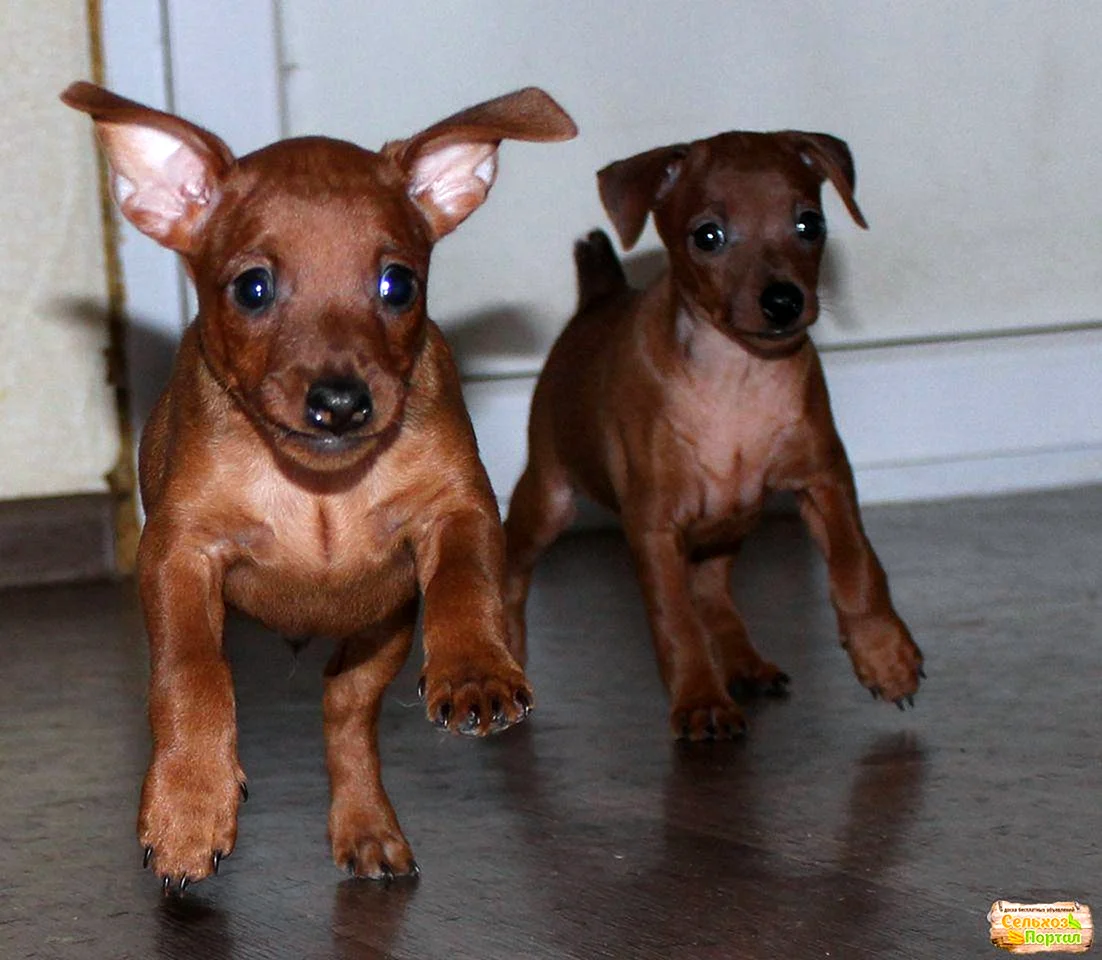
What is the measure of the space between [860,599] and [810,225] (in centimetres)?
89

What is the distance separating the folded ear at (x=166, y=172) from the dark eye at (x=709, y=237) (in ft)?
4.92

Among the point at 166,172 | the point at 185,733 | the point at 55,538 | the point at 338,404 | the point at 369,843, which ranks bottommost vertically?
the point at 55,538

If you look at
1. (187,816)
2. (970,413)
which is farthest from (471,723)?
(970,413)

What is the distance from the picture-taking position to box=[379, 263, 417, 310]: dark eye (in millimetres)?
2805

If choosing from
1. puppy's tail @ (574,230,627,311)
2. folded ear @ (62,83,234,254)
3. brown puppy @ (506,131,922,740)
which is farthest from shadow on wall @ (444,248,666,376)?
folded ear @ (62,83,234,254)

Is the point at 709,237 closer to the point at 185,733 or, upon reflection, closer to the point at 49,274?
the point at 185,733

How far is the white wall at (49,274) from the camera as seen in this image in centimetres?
546

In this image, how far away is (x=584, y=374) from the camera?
15.1 feet

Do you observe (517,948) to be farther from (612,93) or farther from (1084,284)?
(1084,284)

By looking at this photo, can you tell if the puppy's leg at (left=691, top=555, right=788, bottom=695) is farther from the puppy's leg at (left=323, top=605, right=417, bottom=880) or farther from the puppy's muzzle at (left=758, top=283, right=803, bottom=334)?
the puppy's leg at (left=323, top=605, right=417, bottom=880)

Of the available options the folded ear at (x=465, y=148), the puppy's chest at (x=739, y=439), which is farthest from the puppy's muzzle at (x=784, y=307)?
the folded ear at (x=465, y=148)

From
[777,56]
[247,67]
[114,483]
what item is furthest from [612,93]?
[114,483]

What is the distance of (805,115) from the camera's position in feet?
20.1

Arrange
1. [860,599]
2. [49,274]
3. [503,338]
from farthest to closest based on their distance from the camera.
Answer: [503,338]
[49,274]
[860,599]
